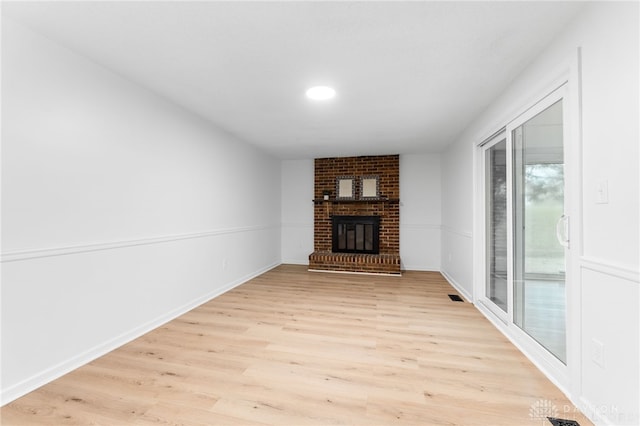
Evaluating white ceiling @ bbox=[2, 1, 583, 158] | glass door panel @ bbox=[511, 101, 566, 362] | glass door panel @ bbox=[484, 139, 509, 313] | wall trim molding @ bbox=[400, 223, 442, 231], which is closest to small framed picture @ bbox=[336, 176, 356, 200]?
wall trim molding @ bbox=[400, 223, 442, 231]

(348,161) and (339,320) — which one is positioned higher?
(348,161)

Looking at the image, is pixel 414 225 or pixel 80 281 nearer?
pixel 80 281

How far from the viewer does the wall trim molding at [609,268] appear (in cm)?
126

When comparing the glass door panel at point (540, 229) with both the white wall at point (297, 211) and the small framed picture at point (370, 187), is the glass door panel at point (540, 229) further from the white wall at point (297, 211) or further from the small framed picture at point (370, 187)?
the white wall at point (297, 211)

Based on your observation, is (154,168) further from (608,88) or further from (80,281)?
(608,88)

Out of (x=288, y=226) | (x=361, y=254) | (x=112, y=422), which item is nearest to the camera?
(x=112, y=422)

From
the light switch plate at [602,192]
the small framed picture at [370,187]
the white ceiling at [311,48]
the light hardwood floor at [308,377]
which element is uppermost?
the white ceiling at [311,48]

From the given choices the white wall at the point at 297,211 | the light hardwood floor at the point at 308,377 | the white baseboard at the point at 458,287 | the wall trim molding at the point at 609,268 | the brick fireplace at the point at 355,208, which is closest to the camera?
the wall trim molding at the point at 609,268

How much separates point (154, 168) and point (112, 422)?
2.07 metres

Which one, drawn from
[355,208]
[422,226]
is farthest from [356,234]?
[422,226]

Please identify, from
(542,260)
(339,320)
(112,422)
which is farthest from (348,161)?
(112,422)

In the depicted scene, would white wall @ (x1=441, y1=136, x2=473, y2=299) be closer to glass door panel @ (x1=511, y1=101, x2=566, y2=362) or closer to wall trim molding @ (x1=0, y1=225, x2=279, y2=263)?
glass door panel @ (x1=511, y1=101, x2=566, y2=362)

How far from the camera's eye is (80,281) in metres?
2.10

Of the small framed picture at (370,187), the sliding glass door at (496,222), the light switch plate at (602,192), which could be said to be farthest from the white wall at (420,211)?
the light switch plate at (602,192)
